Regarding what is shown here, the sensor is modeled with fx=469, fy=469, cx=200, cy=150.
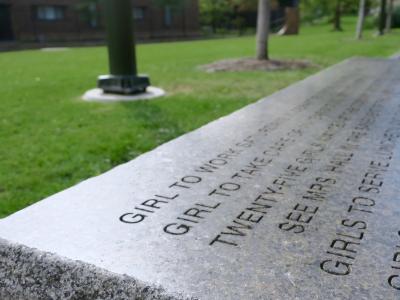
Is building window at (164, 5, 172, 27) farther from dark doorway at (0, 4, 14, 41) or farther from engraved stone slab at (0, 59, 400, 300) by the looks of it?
engraved stone slab at (0, 59, 400, 300)

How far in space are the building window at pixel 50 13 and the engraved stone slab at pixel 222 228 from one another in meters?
31.5

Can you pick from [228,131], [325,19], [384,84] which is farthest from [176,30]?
[228,131]

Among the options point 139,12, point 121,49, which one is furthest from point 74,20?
point 121,49

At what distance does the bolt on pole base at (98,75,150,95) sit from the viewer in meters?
8.32

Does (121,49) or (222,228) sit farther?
(121,49)

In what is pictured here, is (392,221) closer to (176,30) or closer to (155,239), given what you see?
(155,239)

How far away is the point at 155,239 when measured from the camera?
9.05ft

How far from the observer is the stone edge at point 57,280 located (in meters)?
2.30

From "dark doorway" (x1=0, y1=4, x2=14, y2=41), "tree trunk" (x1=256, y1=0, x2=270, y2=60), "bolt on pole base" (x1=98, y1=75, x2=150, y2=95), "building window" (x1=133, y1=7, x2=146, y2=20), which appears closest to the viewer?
"bolt on pole base" (x1=98, y1=75, x2=150, y2=95)

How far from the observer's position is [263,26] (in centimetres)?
1270

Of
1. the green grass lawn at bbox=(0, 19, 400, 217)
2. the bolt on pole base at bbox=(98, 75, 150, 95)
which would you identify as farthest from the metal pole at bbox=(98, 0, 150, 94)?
the green grass lawn at bbox=(0, 19, 400, 217)

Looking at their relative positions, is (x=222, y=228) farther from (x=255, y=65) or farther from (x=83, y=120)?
(x=255, y=65)

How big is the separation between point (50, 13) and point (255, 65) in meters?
25.2

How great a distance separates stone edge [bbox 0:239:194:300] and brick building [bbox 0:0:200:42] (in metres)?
31.7
